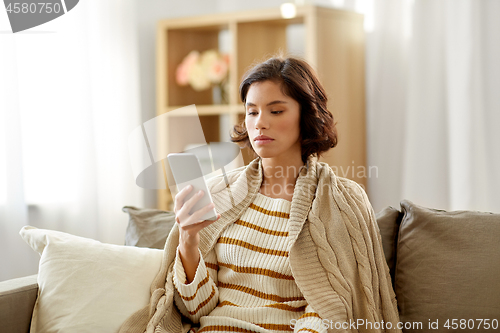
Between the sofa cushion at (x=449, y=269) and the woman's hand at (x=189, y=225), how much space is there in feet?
2.09

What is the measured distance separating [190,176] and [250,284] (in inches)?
15.7

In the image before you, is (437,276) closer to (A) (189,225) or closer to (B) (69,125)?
(A) (189,225)

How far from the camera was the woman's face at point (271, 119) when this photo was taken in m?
1.37

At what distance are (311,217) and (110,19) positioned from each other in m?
1.66

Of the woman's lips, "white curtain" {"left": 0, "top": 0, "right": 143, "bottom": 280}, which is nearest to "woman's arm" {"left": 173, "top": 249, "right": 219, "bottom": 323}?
the woman's lips

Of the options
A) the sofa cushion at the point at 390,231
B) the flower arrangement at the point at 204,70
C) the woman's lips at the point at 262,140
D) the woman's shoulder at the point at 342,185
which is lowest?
the sofa cushion at the point at 390,231

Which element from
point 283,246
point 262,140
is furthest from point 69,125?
point 283,246

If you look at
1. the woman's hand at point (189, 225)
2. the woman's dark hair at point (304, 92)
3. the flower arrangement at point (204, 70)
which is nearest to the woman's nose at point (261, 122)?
the woman's dark hair at point (304, 92)

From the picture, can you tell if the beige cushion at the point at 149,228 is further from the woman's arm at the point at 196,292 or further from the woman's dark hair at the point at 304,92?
the woman's dark hair at the point at 304,92

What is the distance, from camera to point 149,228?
1.66m

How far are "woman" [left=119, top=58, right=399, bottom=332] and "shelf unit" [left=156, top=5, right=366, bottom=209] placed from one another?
0.88 metres

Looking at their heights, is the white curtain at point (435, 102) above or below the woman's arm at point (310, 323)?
above

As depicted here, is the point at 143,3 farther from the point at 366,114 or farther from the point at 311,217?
the point at 311,217

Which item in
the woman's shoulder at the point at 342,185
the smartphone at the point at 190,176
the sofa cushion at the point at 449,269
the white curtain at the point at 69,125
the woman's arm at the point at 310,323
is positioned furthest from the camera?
the white curtain at the point at 69,125
